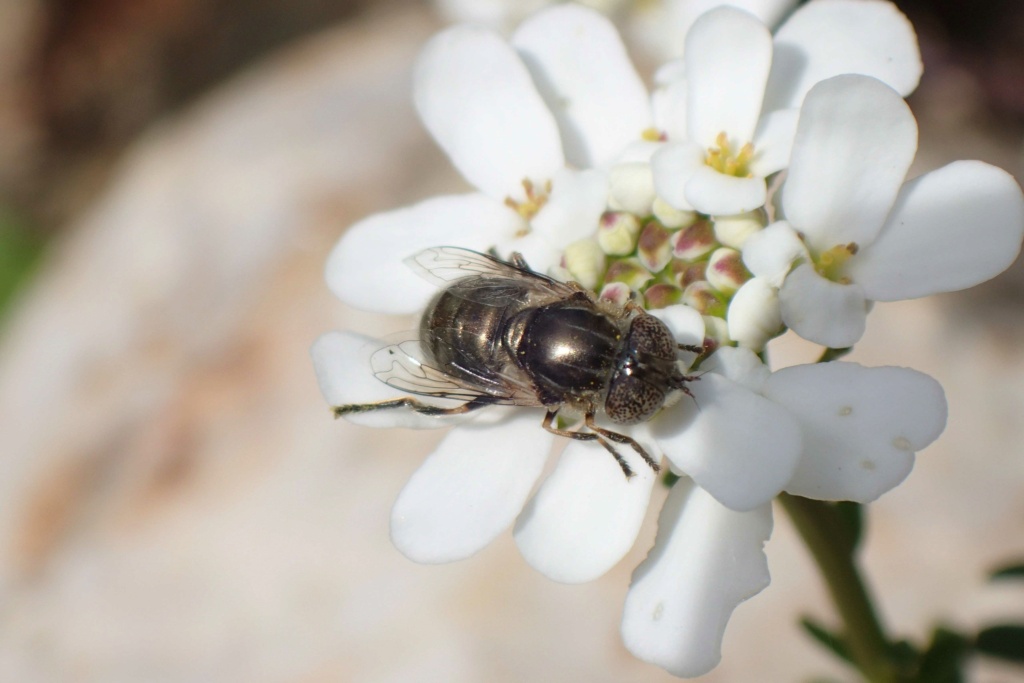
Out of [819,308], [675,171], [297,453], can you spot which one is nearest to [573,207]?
[675,171]

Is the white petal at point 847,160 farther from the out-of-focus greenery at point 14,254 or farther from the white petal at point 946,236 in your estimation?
the out-of-focus greenery at point 14,254

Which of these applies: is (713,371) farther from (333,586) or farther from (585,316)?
(333,586)

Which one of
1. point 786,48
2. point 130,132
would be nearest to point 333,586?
point 786,48

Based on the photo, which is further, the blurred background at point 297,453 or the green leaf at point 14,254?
the green leaf at point 14,254

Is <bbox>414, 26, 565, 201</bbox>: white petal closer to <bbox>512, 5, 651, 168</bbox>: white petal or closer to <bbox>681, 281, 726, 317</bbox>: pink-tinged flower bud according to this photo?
<bbox>512, 5, 651, 168</bbox>: white petal

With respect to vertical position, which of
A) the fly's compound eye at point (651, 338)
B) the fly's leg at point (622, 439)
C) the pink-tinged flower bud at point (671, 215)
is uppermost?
the pink-tinged flower bud at point (671, 215)

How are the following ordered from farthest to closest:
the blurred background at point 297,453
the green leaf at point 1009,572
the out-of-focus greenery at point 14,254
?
1. the out-of-focus greenery at point 14,254
2. the blurred background at point 297,453
3. the green leaf at point 1009,572

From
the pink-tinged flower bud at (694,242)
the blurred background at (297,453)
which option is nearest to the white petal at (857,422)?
the pink-tinged flower bud at (694,242)
